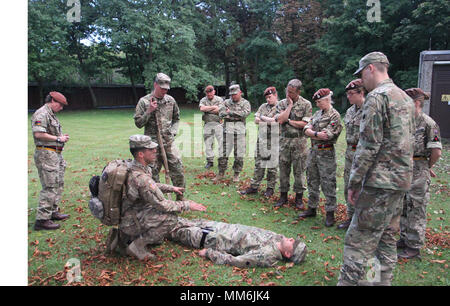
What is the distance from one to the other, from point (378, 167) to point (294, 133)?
2995 mm

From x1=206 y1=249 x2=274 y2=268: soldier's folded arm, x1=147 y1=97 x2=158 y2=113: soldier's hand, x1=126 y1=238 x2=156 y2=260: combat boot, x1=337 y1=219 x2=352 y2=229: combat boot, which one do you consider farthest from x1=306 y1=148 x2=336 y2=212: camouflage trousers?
x1=126 y1=238 x2=156 y2=260: combat boot

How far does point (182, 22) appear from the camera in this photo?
28125mm

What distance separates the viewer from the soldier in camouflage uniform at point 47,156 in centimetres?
535

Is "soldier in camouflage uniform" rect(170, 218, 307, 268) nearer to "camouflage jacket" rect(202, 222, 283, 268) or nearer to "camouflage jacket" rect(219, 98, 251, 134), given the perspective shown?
"camouflage jacket" rect(202, 222, 283, 268)

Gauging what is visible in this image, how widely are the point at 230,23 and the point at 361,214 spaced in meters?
30.5

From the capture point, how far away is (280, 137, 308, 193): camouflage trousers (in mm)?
6238

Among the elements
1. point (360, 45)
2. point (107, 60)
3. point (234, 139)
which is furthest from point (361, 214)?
point (107, 60)

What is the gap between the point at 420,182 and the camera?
178 inches

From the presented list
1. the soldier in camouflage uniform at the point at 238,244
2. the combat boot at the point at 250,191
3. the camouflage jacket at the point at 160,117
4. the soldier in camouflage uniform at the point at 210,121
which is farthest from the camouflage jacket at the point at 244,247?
the soldier in camouflage uniform at the point at 210,121

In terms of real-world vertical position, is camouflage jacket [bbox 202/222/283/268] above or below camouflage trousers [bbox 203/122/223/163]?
below

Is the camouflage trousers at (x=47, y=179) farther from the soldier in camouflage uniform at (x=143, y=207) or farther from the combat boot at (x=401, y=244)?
the combat boot at (x=401, y=244)

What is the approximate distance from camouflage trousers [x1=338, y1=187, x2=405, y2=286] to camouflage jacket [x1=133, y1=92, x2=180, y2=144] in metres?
3.84

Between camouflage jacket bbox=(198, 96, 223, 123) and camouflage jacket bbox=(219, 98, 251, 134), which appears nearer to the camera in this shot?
camouflage jacket bbox=(219, 98, 251, 134)

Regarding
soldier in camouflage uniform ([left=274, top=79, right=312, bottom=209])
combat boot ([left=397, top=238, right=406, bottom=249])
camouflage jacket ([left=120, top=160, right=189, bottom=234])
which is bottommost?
combat boot ([left=397, top=238, right=406, bottom=249])
